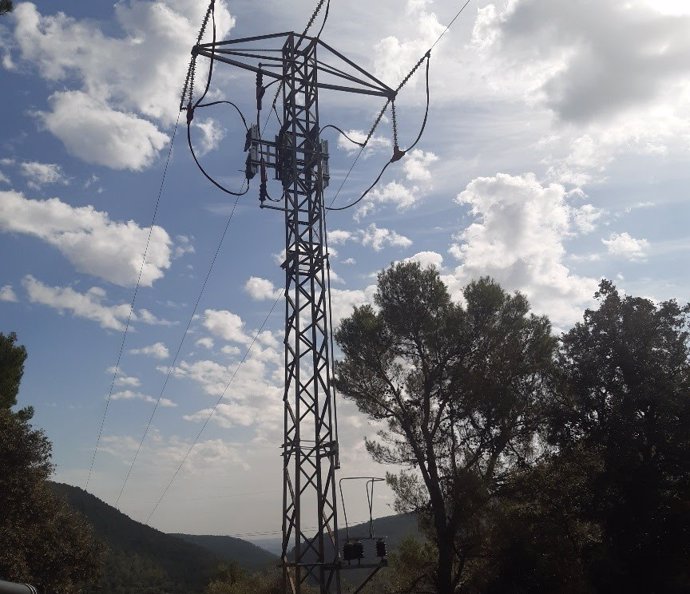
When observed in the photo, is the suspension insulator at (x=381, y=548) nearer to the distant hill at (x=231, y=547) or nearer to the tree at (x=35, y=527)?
the tree at (x=35, y=527)

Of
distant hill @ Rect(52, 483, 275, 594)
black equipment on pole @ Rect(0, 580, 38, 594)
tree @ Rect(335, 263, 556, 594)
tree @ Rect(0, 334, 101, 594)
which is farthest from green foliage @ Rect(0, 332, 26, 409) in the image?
black equipment on pole @ Rect(0, 580, 38, 594)

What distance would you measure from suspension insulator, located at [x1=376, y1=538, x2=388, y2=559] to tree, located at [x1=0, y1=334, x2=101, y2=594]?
46.5 ft

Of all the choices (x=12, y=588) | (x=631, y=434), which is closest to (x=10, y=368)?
(x=631, y=434)

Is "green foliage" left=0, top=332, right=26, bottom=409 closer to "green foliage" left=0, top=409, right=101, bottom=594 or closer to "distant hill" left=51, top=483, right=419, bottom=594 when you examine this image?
"green foliage" left=0, top=409, right=101, bottom=594

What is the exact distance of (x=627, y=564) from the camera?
18.2 metres

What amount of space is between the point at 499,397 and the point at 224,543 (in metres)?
135

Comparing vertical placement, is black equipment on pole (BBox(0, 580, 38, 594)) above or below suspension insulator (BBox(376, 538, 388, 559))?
below

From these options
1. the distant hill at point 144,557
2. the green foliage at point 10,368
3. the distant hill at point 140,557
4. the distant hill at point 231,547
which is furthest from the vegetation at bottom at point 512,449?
the distant hill at point 231,547

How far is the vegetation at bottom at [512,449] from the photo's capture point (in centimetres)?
1834

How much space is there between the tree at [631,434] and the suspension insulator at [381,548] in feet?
30.3

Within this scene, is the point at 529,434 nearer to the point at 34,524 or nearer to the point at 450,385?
the point at 450,385

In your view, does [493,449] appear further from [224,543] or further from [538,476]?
[224,543]

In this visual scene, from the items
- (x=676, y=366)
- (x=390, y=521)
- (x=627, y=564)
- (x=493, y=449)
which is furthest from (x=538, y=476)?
(x=390, y=521)

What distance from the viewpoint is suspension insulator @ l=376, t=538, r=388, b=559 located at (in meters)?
12.2
